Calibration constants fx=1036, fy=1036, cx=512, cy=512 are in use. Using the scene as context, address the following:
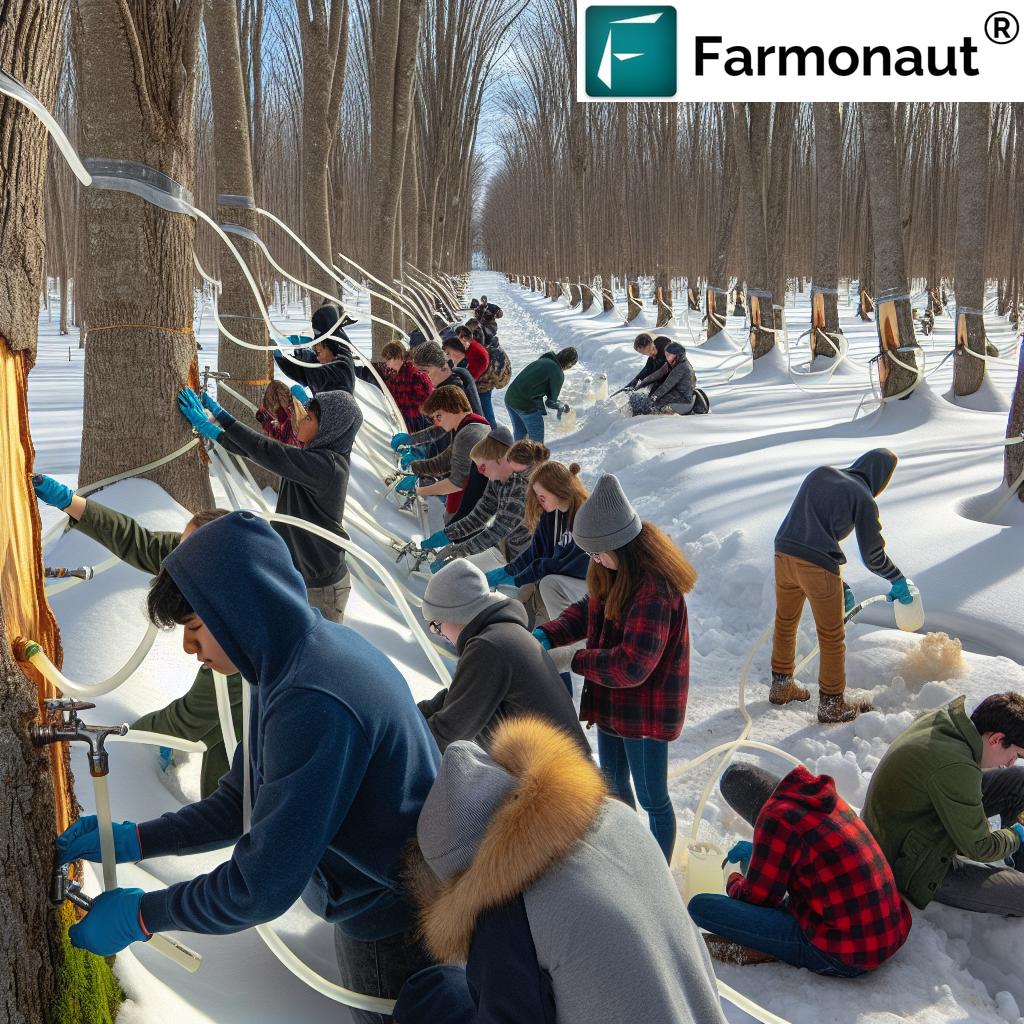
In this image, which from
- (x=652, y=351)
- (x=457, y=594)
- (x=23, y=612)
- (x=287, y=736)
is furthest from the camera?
(x=652, y=351)

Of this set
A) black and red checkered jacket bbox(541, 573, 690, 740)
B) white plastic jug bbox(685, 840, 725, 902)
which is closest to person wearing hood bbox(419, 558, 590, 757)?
black and red checkered jacket bbox(541, 573, 690, 740)

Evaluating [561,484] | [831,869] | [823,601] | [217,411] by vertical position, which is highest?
[217,411]

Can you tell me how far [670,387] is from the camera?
34.2 ft

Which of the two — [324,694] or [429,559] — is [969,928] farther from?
[429,559]

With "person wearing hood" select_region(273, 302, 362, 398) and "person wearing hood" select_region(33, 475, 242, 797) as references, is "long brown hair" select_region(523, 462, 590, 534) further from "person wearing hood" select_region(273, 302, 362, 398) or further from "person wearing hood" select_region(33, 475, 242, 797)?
"person wearing hood" select_region(273, 302, 362, 398)

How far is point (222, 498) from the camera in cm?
463

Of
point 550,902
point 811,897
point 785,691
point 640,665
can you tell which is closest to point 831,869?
point 811,897

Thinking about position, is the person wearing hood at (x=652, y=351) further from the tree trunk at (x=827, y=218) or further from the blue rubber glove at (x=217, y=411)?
the blue rubber glove at (x=217, y=411)

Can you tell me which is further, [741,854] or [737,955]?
[741,854]

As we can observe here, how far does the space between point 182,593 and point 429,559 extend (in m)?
3.71

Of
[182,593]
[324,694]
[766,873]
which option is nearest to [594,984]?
[324,694]

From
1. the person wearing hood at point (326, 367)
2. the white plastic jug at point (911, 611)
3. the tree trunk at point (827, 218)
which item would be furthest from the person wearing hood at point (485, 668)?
the tree trunk at point (827, 218)

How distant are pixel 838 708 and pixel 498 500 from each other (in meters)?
1.69

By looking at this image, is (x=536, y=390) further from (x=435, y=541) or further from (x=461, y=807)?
(x=461, y=807)
